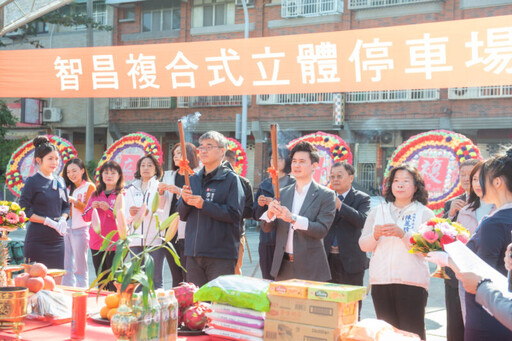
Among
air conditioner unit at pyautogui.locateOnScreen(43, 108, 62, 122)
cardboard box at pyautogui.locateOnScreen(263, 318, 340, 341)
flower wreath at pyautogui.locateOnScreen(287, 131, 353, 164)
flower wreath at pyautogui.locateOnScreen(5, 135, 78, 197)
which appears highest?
air conditioner unit at pyautogui.locateOnScreen(43, 108, 62, 122)

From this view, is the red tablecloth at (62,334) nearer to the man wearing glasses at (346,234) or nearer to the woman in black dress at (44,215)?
the man wearing glasses at (346,234)

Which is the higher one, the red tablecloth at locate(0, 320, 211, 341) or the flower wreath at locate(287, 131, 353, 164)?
the flower wreath at locate(287, 131, 353, 164)

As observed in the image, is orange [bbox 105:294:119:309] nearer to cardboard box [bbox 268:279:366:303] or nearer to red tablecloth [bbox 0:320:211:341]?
red tablecloth [bbox 0:320:211:341]

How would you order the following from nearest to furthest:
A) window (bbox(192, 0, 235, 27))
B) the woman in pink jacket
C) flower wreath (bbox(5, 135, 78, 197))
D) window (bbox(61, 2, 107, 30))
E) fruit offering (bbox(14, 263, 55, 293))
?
1. fruit offering (bbox(14, 263, 55, 293))
2. the woman in pink jacket
3. flower wreath (bbox(5, 135, 78, 197))
4. window (bbox(192, 0, 235, 27))
5. window (bbox(61, 2, 107, 30))

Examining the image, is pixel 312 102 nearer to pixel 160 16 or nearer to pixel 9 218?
pixel 160 16

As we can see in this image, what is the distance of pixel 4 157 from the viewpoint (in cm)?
1212

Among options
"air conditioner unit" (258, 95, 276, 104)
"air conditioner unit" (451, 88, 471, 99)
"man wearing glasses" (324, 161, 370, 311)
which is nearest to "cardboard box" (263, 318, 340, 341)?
"man wearing glasses" (324, 161, 370, 311)

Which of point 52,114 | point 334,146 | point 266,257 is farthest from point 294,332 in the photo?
point 52,114

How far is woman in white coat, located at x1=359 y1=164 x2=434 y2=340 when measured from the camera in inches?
117

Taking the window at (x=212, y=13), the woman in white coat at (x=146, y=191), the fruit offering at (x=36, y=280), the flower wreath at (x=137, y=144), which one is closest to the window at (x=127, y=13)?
the window at (x=212, y=13)

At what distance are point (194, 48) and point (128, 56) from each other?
648 millimetres

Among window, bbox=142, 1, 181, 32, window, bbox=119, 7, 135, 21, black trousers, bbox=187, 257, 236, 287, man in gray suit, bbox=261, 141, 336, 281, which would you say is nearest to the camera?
man in gray suit, bbox=261, 141, 336, 281

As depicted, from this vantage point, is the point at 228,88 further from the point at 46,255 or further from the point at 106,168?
the point at 46,255

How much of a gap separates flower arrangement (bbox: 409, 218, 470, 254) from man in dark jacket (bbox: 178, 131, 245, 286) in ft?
4.14
